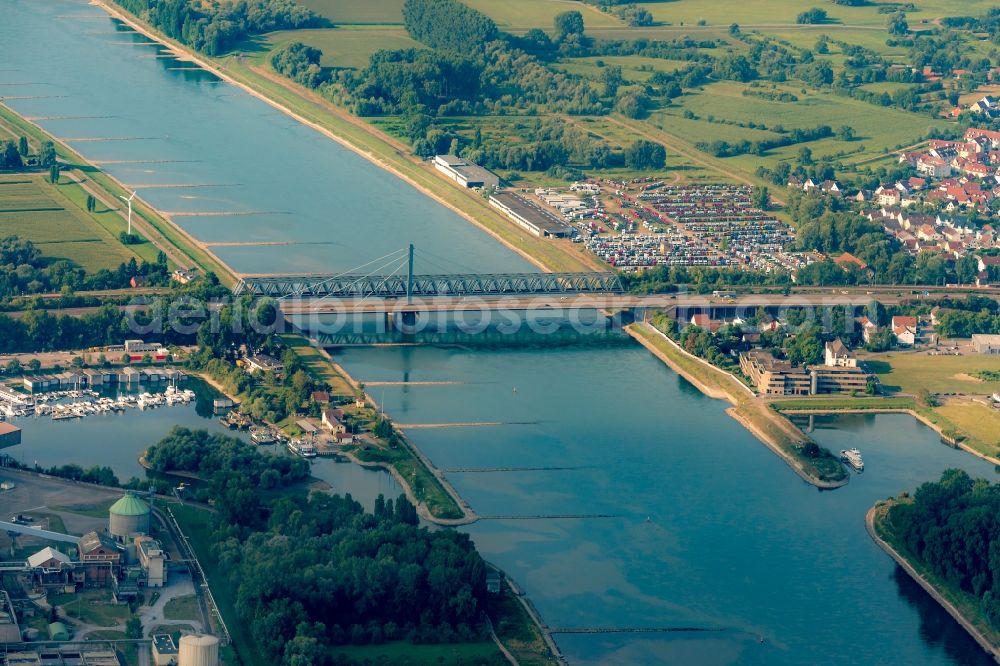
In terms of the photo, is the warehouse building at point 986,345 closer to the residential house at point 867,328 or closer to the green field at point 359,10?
the residential house at point 867,328

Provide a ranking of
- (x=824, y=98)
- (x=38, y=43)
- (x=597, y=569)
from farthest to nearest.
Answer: (x=38, y=43) → (x=824, y=98) → (x=597, y=569)

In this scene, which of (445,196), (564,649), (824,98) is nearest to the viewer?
(564,649)

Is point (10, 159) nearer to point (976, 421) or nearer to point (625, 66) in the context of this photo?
point (625, 66)

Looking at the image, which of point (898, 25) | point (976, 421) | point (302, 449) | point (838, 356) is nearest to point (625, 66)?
point (898, 25)

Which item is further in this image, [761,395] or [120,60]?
[120,60]

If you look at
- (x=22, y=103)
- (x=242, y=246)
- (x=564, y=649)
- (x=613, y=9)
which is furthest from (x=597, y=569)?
(x=613, y=9)

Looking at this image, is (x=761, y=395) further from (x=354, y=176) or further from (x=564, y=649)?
(x=354, y=176)
